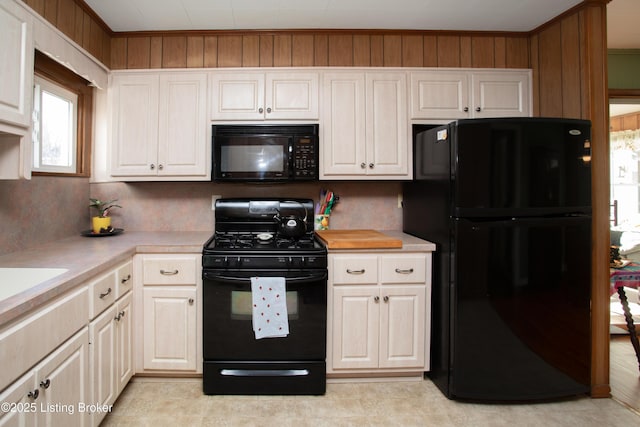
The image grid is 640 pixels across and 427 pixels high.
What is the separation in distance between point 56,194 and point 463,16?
9.73 ft

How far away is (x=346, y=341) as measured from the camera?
6.75 ft

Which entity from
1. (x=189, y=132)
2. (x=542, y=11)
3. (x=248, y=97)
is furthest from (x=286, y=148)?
(x=542, y=11)

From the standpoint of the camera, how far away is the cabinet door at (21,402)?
0.97 meters

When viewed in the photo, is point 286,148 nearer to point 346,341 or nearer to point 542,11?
point 346,341

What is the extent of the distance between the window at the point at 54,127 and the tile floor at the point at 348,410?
1.53 meters

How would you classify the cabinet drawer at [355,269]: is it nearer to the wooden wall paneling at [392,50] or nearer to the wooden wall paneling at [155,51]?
the wooden wall paneling at [392,50]

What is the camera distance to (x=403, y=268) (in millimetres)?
2070

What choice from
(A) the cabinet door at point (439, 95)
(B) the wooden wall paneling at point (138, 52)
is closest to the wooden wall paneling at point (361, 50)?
(A) the cabinet door at point (439, 95)

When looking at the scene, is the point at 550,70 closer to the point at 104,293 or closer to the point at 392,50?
the point at 392,50

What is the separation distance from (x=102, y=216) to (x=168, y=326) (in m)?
0.99

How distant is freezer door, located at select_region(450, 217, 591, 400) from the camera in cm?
184

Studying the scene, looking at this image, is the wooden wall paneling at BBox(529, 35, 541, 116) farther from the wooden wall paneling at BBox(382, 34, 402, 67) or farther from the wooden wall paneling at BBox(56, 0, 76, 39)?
the wooden wall paneling at BBox(56, 0, 76, 39)

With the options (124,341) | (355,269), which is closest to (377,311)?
(355,269)

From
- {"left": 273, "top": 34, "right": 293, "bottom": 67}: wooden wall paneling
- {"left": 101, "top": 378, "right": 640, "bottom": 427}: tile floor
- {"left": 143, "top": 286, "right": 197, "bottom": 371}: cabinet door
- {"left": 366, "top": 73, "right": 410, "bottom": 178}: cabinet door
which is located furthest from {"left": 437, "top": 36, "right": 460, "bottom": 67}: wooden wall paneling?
{"left": 143, "top": 286, "right": 197, "bottom": 371}: cabinet door
